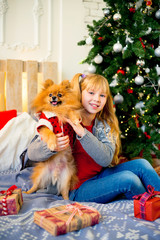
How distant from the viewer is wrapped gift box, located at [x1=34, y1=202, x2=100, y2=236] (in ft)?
3.16

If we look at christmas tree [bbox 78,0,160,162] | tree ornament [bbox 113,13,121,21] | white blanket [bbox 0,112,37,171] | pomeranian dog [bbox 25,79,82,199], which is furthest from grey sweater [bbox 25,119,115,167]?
tree ornament [bbox 113,13,121,21]

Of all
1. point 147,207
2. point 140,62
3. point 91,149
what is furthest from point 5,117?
point 147,207

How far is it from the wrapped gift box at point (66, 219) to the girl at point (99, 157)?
1.28 ft

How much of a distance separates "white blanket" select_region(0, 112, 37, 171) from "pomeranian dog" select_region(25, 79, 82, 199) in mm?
457

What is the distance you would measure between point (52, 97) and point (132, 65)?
1209 millimetres

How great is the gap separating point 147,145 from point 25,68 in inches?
67.7

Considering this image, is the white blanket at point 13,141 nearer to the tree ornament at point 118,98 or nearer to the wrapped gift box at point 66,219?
the tree ornament at point 118,98

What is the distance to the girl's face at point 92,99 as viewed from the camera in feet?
5.31

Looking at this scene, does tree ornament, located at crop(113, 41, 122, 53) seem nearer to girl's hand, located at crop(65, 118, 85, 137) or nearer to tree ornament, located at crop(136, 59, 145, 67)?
tree ornament, located at crop(136, 59, 145, 67)

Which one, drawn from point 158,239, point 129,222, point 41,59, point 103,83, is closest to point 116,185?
point 129,222

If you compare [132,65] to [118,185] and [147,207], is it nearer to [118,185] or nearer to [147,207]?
[118,185]

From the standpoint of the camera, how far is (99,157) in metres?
1.48

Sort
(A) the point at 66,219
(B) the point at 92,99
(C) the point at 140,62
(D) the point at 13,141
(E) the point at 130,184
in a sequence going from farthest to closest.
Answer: (C) the point at 140,62, (D) the point at 13,141, (B) the point at 92,99, (E) the point at 130,184, (A) the point at 66,219

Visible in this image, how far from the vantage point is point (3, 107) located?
295 centimetres
